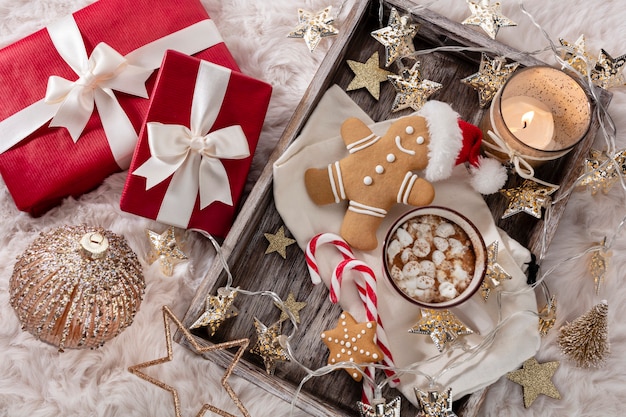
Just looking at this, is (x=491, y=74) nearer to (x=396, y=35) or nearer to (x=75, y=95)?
(x=396, y=35)

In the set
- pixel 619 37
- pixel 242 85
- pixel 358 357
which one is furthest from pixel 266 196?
pixel 619 37

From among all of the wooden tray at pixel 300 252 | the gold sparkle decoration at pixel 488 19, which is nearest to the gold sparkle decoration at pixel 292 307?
the wooden tray at pixel 300 252

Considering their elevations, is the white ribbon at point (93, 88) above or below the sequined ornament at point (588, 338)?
above

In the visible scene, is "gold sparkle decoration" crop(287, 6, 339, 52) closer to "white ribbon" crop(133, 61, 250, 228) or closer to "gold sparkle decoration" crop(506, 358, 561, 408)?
"white ribbon" crop(133, 61, 250, 228)

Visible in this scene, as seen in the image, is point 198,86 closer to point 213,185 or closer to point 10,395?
point 213,185

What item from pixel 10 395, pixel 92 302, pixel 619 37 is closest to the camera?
pixel 92 302

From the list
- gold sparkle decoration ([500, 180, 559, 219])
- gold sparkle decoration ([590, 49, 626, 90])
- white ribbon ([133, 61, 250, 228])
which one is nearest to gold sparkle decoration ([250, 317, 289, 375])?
white ribbon ([133, 61, 250, 228])

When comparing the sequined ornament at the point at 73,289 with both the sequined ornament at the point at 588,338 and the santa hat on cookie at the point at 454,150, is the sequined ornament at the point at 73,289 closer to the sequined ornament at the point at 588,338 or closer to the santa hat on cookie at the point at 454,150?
the santa hat on cookie at the point at 454,150
